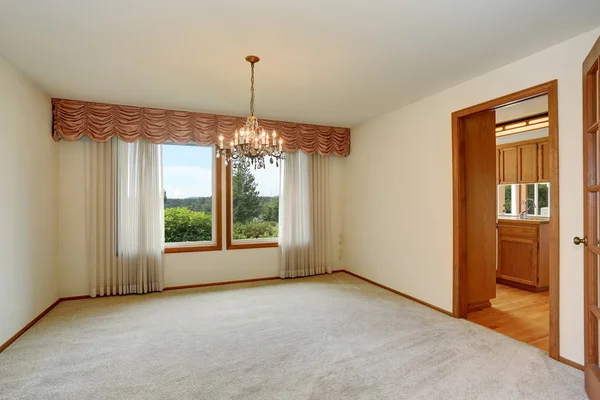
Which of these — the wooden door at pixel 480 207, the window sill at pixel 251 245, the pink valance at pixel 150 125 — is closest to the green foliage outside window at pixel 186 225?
the window sill at pixel 251 245

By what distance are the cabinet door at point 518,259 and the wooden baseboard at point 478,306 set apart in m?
1.07

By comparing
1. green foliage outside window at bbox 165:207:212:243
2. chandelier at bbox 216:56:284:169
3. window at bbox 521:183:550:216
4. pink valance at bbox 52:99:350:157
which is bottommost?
green foliage outside window at bbox 165:207:212:243

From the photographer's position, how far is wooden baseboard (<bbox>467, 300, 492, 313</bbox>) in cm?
378

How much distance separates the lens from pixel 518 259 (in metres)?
4.62

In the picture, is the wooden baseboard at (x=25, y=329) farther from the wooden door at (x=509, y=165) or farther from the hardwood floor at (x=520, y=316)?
the wooden door at (x=509, y=165)

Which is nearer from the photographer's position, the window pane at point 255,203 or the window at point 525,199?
the window pane at point 255,203

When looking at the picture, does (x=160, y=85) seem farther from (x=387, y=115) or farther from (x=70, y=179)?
(x=387, y=115)

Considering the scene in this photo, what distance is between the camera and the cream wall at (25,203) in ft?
9.25

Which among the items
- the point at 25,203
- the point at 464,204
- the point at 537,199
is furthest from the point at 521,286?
the point at 25,203

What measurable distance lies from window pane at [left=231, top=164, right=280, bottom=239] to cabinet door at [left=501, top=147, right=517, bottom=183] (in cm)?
386

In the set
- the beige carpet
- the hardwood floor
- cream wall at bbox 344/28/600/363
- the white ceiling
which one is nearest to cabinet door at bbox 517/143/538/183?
the hardwood floor

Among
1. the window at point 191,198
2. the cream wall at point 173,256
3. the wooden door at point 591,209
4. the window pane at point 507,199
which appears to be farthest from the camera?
the window pane at point 507,199

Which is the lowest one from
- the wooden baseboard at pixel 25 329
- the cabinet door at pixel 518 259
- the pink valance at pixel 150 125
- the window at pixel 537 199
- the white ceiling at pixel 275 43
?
the wooden baseboard at pixel 25 329

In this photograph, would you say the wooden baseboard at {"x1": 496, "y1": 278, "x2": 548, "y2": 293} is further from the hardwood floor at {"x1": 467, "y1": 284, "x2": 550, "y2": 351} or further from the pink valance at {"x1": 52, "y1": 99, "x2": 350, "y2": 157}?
the pink valance at {"x1": 52, "y1": 99, "x2": 350, "y2": 157}
